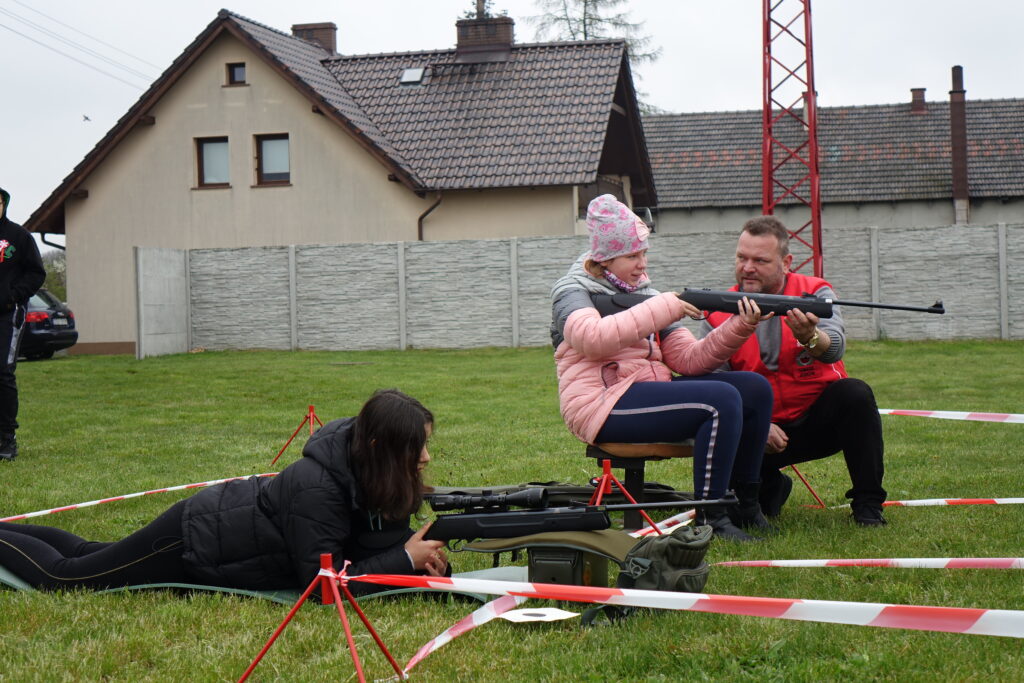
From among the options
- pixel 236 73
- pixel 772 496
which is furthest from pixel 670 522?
pixel 236 73

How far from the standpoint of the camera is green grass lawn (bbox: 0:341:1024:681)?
3.66 m

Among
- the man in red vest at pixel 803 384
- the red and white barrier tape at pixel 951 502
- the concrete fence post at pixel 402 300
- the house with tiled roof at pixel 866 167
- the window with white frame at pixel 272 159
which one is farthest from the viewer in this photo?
the house with tiled roof at pixel 866 167

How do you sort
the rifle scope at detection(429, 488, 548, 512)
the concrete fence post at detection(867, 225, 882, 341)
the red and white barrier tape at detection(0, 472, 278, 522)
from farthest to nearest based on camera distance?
the concrete fence post at detection(867, 225, 882, 341) < the red and white barrier tape at detection(0, 472, 278, 522) < the rifle scope at detection(429, 488, 548, 512)

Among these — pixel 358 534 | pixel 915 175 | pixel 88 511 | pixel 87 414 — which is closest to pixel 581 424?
pixel 358 534

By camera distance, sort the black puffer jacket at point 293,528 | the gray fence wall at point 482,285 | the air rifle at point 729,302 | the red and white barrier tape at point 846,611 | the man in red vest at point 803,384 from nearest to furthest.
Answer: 1. the red and white barrier tape at point 846,611
2. the black puffer jacket at point 293,528
3. the air rifle at point 729,302
4. the man in red vest at point 803,384
5. the gray fence wall at point 482,285

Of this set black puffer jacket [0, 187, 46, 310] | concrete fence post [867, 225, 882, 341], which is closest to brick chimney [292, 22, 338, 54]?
concrete fence post [867, 225, 882, 341]

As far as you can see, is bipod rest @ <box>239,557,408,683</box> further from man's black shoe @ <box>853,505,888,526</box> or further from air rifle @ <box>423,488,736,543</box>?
man's black shoe @ <box>853,505,888,526</box>

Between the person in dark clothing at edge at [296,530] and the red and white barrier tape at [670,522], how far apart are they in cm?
109

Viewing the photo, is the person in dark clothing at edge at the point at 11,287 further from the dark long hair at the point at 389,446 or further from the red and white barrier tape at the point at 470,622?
the red and white barrier tape at the point at 470,622

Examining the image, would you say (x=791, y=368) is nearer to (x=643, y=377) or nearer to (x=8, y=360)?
(x=643, y=377)

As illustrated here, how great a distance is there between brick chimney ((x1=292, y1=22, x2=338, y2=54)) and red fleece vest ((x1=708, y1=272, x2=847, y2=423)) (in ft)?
→ 95.3

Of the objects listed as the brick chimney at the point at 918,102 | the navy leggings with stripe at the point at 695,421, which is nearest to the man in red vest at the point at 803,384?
the navy leggings with stripe at the point at 695,421

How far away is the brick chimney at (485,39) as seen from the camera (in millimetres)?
29422

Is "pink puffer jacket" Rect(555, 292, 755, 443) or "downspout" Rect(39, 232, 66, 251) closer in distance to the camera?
"pink puffer jacket" Rect(555, 292, 755, 443)
